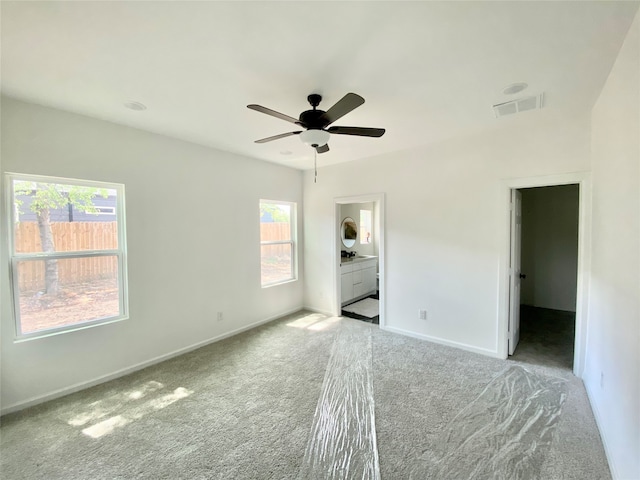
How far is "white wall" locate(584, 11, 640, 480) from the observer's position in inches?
59.1

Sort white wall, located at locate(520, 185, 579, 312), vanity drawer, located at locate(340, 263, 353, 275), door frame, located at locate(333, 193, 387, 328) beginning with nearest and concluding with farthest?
door frame, located at locate(333, 193, 387, 328) < white wall, located at locate(520, 185, 579, 312) < vanity drawer, located at locate(340, 263, 353, 275)

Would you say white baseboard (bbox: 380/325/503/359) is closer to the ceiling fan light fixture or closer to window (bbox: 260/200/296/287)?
window (bbox: 260/200/296/287)

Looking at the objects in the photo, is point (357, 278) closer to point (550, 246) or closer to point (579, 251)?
point (579, 251)

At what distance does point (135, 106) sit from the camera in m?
2.52

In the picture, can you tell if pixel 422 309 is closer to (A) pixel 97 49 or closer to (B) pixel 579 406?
(B) pixel 579 406

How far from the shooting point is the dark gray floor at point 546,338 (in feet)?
10.5

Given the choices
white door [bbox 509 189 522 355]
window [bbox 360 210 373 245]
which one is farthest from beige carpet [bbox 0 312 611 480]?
window [bbox 360 210 373 245]

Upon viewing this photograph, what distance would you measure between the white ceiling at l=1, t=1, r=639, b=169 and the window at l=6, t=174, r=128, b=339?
82cm

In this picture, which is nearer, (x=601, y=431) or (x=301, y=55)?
(x=301, y=55)

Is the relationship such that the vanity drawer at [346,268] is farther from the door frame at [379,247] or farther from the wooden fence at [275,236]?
the wooden fence at [275,236]

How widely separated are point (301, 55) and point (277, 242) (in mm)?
3371

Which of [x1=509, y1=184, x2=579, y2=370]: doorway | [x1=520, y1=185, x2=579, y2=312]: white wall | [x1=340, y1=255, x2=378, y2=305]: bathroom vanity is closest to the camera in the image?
[x1=509, y1=184, x2=579, y2=370]: doorway

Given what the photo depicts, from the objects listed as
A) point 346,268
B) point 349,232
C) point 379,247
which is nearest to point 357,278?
point 346,268

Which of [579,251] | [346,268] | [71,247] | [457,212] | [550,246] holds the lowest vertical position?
[346,268]
